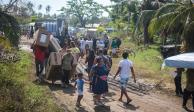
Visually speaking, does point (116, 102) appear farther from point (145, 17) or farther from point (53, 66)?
point (145, 17)

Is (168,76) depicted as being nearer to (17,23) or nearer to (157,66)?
(157,66)

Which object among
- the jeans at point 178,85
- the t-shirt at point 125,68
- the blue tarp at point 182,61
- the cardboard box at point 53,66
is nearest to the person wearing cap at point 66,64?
the cardboard box at point 53,66

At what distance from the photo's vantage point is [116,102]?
13.4m

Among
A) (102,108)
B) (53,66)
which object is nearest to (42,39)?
(53,66)

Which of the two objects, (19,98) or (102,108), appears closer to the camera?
(19,98)

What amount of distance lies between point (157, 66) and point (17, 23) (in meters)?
10.8

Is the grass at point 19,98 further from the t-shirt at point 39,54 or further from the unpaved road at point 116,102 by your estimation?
the t-shirt at point 39,54

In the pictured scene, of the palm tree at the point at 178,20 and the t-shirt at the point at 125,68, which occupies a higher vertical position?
the palm tree at the point at 178,20

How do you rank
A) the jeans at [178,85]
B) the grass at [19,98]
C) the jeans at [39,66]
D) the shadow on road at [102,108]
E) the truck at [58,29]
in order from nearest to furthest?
the grass at [19,98] → the shadow on road at [102,108] → the jeans at [178,85] → the jeans at [39,66] → the truck at [58,29]

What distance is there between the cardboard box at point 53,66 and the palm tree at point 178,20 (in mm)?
5005

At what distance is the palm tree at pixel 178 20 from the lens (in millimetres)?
16844

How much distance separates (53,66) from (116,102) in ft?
10.6

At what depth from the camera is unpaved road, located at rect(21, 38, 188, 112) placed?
12.4 metres

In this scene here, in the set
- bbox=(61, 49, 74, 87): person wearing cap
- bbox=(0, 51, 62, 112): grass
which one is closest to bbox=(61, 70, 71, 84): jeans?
bbox=(61, 49, 74, 87): person wearing cap
